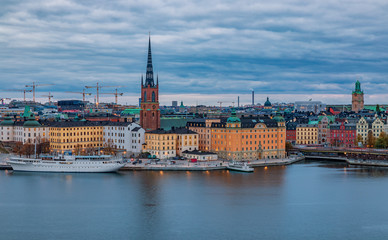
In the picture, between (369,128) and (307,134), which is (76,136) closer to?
(307,134)

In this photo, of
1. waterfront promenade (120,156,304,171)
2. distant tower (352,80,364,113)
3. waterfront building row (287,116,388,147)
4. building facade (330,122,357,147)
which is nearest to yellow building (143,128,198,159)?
waterfront promenade (120,156,304,171)

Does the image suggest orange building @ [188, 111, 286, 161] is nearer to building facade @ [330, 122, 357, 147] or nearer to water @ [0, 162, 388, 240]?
water @ [0, 162, 388, 240]

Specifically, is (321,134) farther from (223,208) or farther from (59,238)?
(59,238)

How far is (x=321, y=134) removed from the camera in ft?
239

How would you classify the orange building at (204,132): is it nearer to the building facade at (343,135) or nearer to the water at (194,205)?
the water at (194,205)

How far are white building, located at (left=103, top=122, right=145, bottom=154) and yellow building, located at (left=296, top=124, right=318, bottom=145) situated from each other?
20655 millimetres

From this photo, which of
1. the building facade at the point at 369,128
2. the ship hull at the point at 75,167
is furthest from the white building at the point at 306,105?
the ship hull at the point at 75,167

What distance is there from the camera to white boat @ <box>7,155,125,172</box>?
50719 millimetres

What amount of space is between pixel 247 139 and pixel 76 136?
16.1 m

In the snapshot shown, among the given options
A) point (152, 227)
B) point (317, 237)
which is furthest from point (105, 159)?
point (317, 237)

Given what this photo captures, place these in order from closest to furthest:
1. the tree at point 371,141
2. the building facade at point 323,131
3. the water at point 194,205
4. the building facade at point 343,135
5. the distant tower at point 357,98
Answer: the water at point 194,205 < the tree at point 371,141 < the building facade at point 343,135 < the building facade at point 323,131 < the distant tower at point 357,98

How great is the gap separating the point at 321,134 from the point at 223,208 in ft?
128

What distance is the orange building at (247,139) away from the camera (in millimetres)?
57156

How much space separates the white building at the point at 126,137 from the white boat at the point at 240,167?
32.0 ft
